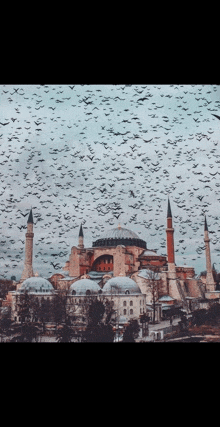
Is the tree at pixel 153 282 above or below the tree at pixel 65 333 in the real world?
above

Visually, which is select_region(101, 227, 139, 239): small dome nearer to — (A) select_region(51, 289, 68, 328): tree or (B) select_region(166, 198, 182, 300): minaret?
(B) select_region(166, 198, 182, 300): minaret

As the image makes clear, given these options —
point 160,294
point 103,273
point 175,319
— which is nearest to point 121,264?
point 103,273

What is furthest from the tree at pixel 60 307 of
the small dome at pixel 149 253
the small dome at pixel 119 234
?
the small dome at pixel 149 253

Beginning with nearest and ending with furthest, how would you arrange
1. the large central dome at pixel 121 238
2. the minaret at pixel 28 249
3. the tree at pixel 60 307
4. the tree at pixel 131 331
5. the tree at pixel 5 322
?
the tree at pixel 131 331 → the tree at pixel 5 322 → the tree at pixel 60 307 → the minaret at pixel 28 249 → the large central dome at pixel 121 238

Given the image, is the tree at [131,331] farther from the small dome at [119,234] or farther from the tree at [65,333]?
the small dome at [119,234]

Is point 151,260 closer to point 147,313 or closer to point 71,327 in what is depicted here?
point 147,313

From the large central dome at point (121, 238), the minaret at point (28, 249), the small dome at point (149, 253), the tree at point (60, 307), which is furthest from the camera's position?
the small dome at point (149, 253)

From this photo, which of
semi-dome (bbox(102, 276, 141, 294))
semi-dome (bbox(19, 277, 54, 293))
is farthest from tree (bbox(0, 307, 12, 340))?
semi-dome (bbox(102, 276, 141, 294))

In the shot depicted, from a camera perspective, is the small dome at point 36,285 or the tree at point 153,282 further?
the tree at point 153,282

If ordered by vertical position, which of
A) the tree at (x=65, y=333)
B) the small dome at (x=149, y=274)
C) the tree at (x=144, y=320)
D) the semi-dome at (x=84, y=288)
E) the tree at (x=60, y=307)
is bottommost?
the tree at (x=65, y=333)
